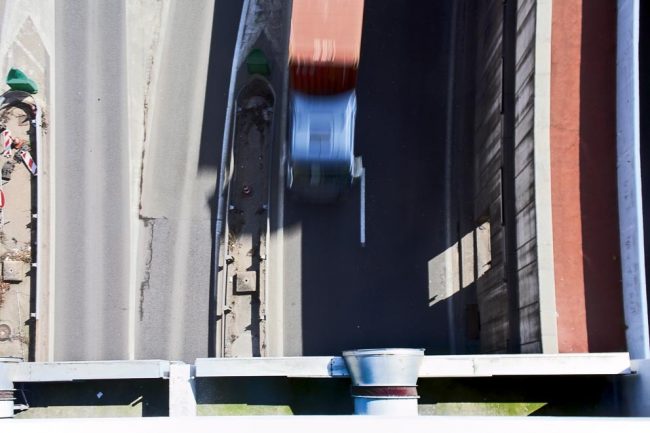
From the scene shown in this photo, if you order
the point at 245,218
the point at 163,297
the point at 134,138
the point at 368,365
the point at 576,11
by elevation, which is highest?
the point at 576,11

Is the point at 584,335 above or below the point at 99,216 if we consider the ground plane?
below

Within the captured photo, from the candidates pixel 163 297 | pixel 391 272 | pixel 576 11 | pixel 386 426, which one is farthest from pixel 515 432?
pixel 163 297

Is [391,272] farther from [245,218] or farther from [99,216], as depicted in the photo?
[99,216]

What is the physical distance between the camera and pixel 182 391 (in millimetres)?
21250

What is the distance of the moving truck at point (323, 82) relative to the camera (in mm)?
23516

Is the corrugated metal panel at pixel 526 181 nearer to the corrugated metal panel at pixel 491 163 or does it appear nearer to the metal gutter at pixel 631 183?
the corrugated metal panel at pixel 491 163

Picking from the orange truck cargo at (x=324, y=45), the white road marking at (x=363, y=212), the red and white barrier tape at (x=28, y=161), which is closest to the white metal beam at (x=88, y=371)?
the red and white barrier tape at (x=28, y=161)

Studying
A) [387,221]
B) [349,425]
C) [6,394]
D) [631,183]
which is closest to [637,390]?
[631,183]

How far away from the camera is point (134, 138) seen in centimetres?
2900

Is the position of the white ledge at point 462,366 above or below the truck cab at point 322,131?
below

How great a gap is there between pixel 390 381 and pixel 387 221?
1038 cm

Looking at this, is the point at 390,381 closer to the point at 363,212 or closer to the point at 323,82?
the point at 363,212

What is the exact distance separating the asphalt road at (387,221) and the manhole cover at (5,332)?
12.1 meters

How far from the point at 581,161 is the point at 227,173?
14.9 meters
